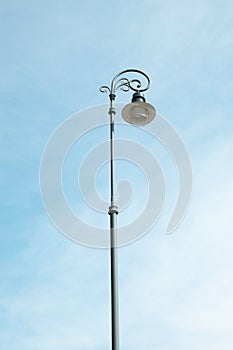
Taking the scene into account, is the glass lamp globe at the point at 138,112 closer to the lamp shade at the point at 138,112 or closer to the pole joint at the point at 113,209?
the lamp shade at the point at 138,112

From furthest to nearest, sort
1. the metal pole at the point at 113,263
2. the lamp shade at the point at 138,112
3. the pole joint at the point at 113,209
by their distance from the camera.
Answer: the lamp shade at the point at 138,112 → the pole joint at the point at 113,209 → the metal pole at the point at 113,263

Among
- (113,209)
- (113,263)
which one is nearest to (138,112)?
(113,209)

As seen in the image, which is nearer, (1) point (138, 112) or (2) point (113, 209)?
(2) point (113, 209)

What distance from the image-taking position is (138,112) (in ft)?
36.6

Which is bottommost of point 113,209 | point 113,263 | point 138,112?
point 113,263

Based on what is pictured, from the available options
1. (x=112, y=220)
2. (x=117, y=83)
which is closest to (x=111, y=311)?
(x=112, y=220)

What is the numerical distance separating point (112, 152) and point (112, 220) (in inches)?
49.8

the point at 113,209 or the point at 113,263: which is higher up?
the point at 113,209

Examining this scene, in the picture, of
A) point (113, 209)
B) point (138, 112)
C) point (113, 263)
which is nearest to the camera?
point (113, 263)

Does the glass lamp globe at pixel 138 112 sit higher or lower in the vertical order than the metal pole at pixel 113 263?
higher

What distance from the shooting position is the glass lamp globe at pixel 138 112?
1112 cm

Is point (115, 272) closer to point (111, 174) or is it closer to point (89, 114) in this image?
point (111, 174)

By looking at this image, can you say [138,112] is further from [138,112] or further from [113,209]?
[113,209]

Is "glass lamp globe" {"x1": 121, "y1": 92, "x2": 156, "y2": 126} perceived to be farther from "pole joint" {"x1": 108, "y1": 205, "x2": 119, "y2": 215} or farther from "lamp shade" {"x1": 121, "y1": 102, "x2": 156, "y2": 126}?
"pole joint" {"x1": 108, "y1": 205, "x2": 119, "y2": 215}
